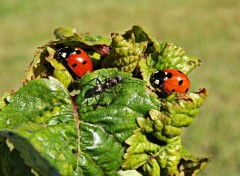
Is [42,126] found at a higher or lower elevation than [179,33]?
lower

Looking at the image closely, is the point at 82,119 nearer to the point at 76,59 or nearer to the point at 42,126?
the point at 42,126

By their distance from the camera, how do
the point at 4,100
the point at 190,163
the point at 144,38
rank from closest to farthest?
the point at 4,100
the point at 190,163
the point at 144,38

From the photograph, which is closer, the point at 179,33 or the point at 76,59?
the point at 76,59

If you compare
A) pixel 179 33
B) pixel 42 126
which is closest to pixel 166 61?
pixel 42 126

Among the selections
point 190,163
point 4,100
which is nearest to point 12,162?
point 4,100

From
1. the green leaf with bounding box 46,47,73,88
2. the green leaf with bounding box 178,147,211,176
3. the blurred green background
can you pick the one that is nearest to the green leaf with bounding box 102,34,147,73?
the green leaf with bounding box 46,47,73,88

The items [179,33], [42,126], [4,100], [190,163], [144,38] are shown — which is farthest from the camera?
[179,33]

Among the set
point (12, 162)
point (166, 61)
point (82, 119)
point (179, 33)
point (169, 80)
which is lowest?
point (12, 162)

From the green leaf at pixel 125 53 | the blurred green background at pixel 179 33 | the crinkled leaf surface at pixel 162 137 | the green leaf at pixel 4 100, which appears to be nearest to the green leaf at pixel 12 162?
the green leaf at pixel 4 100
